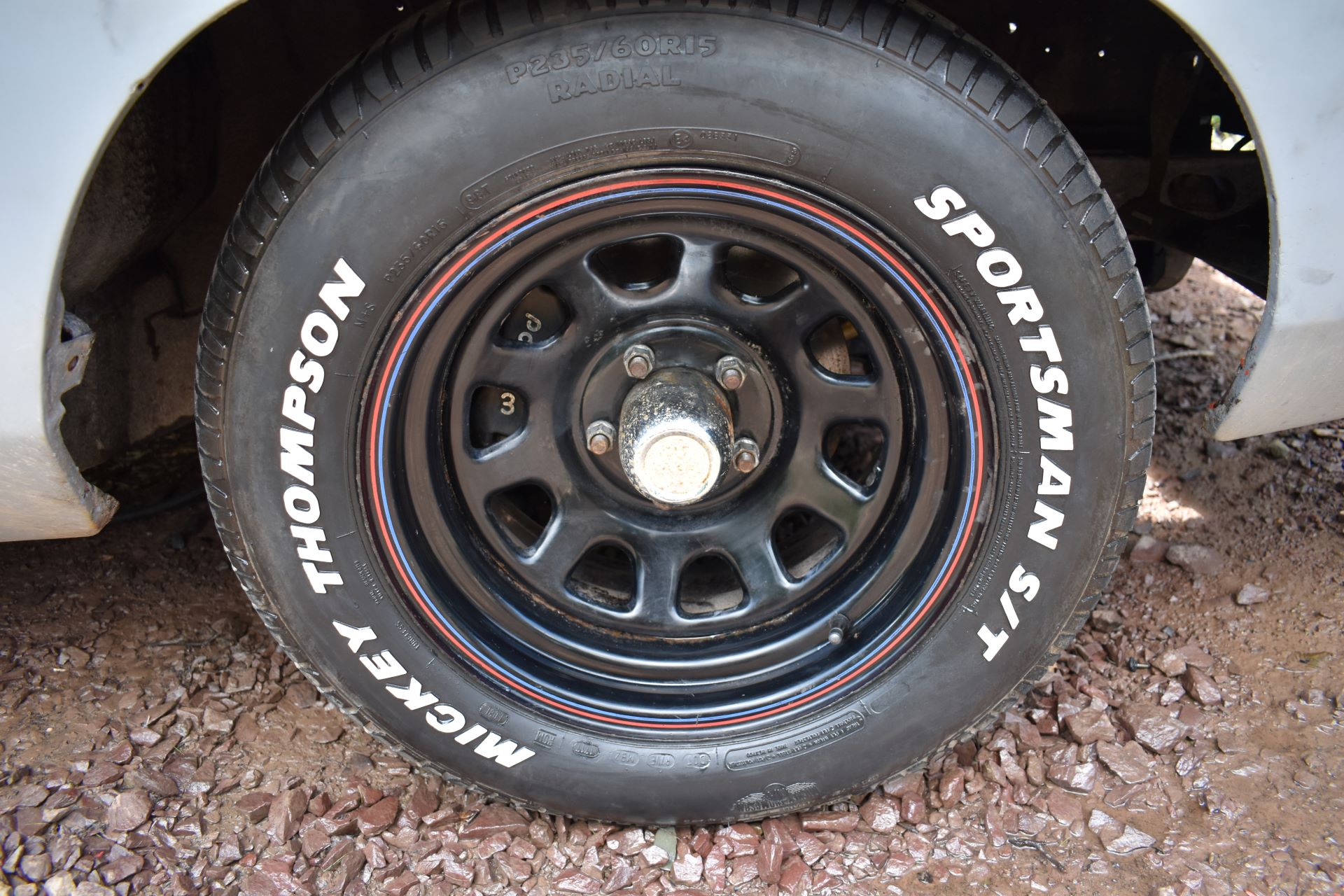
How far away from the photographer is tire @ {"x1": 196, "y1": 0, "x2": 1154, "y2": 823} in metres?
1.54

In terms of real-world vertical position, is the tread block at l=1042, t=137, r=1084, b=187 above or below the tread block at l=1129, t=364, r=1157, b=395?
above

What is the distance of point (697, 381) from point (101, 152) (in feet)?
3.32

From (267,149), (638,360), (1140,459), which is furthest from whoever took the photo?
(267,149)

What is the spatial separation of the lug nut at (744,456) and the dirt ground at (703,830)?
2.42 ft

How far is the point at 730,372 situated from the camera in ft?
6.19

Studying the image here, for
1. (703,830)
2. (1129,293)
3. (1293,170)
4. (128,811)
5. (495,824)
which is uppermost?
(1293,170)

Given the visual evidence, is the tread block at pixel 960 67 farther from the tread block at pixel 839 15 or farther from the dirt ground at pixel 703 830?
the dirt ground at pixel 703 830

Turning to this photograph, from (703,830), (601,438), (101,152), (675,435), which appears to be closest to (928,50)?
(675,435)

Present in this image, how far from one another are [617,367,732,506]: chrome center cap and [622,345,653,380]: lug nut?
3cm

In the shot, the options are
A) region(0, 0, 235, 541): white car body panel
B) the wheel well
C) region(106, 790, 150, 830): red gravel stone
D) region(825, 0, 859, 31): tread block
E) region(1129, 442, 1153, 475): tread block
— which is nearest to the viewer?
region(0, 0, 235, 541): white car body panel

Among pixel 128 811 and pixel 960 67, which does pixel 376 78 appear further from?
pixel 128 811

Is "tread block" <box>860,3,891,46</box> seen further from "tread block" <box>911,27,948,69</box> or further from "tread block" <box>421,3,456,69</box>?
"tread block" <box>421,3,456,69</box>

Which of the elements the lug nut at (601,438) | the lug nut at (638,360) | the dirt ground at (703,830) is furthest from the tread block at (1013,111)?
the dirt ground at (703,830)

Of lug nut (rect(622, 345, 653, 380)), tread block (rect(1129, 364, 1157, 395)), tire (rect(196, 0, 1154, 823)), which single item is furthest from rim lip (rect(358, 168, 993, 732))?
lug nut (rect(622, 345, 653, 380))
